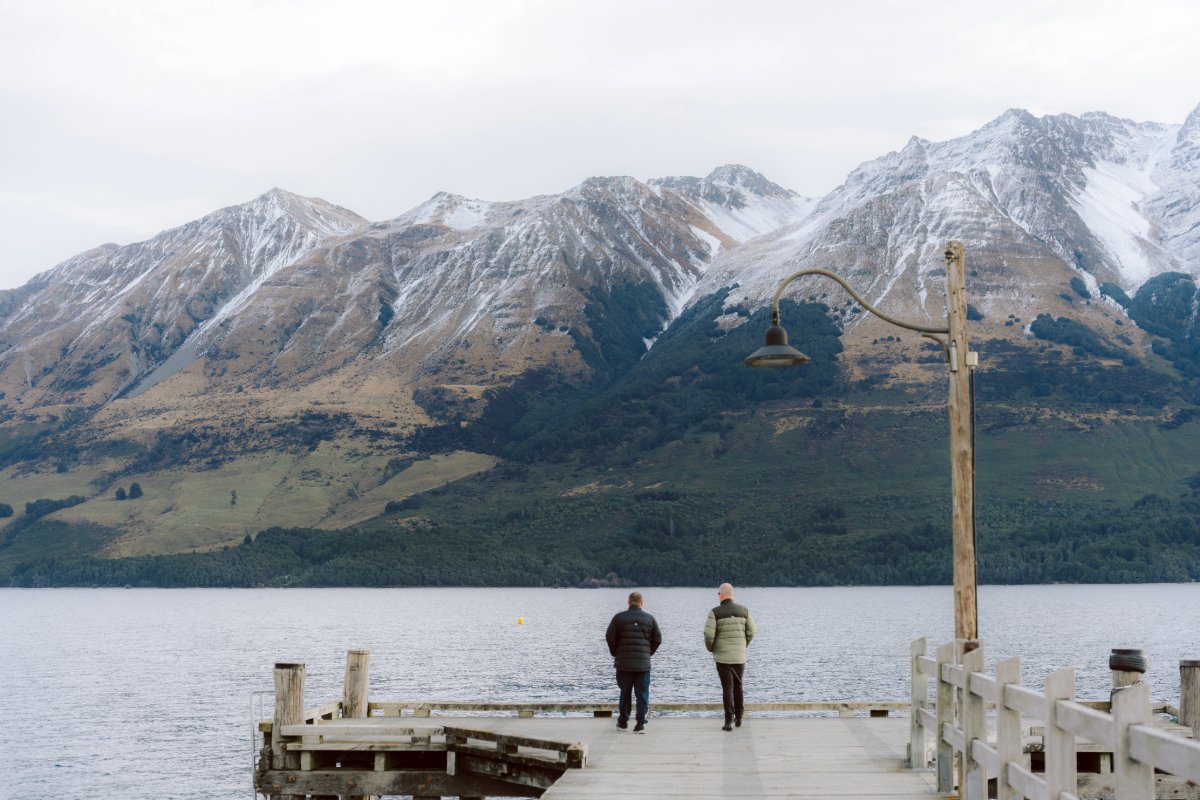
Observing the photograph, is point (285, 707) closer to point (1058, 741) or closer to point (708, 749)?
point (708, 749)

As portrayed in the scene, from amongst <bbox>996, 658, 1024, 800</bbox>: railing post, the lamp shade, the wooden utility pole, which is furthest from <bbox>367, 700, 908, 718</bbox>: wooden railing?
<bbox>996, 658, 1024, 800</bbox>: railing post

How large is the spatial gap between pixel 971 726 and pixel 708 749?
7.19 metres

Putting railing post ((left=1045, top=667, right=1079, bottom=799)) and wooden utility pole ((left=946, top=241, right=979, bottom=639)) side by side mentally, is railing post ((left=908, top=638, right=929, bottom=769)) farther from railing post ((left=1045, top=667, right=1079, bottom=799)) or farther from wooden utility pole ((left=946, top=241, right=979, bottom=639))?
railing post ((left=1045, top=667, right=1079, bottom=799))

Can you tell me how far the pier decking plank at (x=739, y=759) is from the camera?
17766 mm

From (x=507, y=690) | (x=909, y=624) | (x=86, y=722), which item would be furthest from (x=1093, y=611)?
(x=86, y=722)

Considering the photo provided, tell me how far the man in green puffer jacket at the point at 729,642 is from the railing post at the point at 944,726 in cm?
661

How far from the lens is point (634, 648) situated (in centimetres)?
2428

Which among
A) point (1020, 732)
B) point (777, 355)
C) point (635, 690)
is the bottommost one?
point (635, 690)

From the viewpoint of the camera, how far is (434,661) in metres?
117

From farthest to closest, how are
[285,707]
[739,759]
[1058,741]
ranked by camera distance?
1. [285,707]
2. [739,759]
3. [1058,741]

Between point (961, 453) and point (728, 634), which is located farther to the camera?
point (728, 634)

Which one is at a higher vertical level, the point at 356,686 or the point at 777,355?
the point at 777,355

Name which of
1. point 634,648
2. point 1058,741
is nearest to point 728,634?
point 634,648

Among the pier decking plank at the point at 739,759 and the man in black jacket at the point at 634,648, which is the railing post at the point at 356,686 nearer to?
the pier decking plank at the point at 739,759
